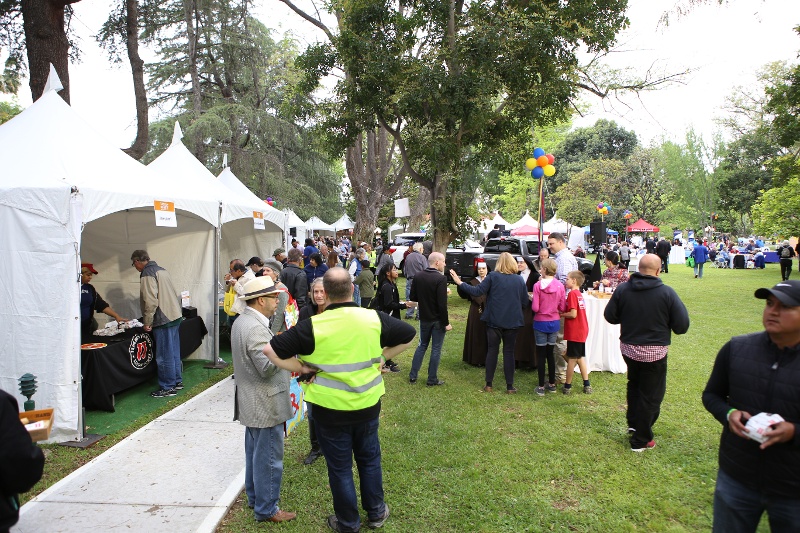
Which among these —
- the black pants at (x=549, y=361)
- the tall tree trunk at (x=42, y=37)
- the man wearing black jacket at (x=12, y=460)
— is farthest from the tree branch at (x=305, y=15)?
the man wearing black jacket at (x=12, y=460)

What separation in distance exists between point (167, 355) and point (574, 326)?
5530mm

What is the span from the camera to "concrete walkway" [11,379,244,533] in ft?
11.5

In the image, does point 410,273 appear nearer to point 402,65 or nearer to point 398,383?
point 398,383

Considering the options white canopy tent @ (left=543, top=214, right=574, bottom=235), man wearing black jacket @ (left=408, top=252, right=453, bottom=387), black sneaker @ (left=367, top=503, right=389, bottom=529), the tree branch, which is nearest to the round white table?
man wearing black jacket @ (left=408, top=252, right=453, bottom=387)

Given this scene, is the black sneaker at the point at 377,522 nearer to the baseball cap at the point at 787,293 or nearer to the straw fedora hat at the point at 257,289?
the straw fedora hat at the point at 257,289

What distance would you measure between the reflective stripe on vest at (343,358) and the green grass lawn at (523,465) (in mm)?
1149

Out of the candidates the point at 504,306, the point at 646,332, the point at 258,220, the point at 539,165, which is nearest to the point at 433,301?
the point at 504,306

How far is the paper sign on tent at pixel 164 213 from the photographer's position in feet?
20.4

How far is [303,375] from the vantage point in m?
3.32

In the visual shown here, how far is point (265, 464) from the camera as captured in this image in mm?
3408

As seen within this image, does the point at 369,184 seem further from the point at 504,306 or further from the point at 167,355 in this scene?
the point at 504,306

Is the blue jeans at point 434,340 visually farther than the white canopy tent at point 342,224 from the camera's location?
No

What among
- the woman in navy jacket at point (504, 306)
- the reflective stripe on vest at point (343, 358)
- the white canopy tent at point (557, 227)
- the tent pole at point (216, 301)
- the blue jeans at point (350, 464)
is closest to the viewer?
the reflective stripe on vest at point (343, 358)

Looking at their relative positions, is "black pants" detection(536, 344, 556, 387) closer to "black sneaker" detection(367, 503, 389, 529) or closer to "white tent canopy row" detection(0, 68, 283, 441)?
"black sneaker" detection(367, 503, 389, 529)
